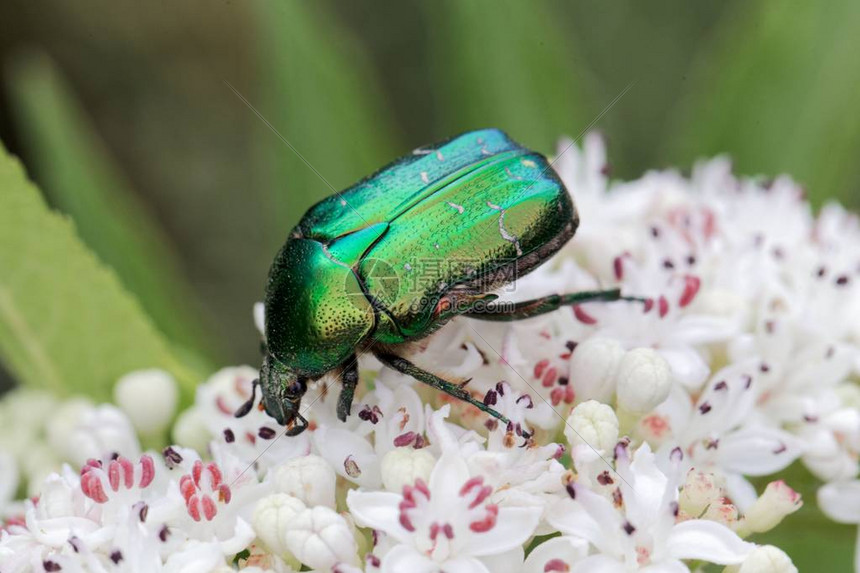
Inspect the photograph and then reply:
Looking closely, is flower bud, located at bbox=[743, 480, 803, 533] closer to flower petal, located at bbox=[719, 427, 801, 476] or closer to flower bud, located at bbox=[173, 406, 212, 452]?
flower petal, located at bbox=[719, 427, 801, 476]

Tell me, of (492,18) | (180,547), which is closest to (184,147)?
(492,18)

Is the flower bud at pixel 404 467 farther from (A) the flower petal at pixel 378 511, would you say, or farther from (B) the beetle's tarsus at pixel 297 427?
(B) the beetle's tarsus at pixel 297 427

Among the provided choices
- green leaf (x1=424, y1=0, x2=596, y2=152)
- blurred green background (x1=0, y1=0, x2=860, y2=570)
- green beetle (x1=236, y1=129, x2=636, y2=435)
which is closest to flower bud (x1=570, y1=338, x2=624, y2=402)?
green beetle (x1=236, y1=129, x2=636, y2=435)

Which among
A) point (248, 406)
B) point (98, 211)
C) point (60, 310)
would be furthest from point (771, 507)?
point (98, 211)

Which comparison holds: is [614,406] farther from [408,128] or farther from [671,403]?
[408,128]

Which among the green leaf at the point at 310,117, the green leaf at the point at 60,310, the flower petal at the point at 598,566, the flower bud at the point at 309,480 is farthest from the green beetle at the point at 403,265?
the green leaf at the point at 310,117

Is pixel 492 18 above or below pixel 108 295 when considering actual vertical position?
above
